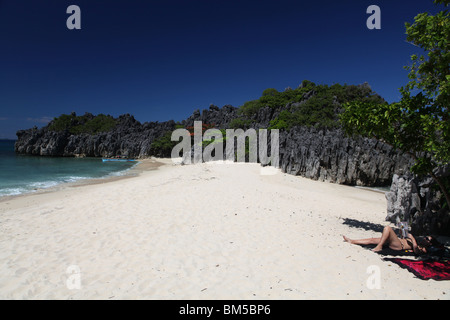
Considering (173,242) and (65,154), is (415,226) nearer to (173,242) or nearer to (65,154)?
(173,242)

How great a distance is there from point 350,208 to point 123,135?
69469 millimetres

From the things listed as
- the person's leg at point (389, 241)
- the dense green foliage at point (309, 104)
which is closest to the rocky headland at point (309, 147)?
the dense green foliage at point (309, 104)

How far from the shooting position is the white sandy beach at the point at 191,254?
14.9ft

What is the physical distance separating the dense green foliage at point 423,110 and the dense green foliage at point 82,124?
8417cm

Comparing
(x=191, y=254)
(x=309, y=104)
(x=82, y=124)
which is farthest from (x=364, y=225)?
(x=82, y=124)

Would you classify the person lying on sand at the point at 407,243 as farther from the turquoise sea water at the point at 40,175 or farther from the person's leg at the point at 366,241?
the turquoise sea water at the point at 40,175

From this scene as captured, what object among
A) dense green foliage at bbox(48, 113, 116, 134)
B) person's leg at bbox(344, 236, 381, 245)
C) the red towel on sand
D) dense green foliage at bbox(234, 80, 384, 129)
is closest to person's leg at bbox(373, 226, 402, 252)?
person's leg at bbox(344, 236, 381, 245)

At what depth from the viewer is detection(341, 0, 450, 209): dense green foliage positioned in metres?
5.72

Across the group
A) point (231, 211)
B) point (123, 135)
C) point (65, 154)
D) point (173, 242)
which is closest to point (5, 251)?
point (173, 242)

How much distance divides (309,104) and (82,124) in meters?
79.5

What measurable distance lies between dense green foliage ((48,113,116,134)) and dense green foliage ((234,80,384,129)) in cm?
4957

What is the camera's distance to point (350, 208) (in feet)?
39.6

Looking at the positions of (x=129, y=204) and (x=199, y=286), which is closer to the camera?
(x=199, y=286)

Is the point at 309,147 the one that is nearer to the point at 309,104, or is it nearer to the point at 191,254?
the point at 191,254
